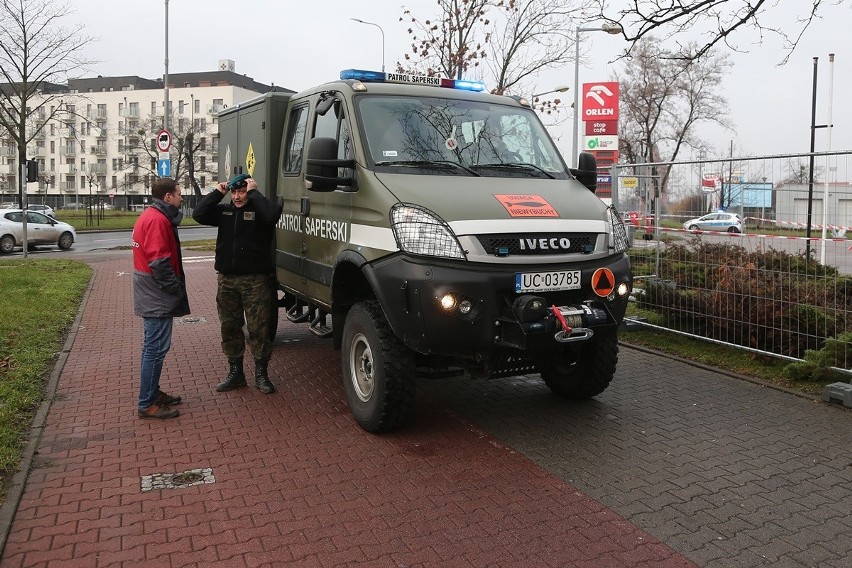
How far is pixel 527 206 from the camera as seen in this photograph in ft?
16.2

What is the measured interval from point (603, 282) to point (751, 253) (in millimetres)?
2778

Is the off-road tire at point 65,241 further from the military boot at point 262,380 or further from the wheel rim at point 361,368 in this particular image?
the wheel rim at point 361,368

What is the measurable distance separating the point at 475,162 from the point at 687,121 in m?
43.9

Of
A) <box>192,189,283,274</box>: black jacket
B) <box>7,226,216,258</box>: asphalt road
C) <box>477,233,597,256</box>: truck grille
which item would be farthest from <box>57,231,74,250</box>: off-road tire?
<box>477,233,597,256</box>: truck grille

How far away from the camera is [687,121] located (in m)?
45.3

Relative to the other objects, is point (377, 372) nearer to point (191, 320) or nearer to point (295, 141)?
point (295, 141)

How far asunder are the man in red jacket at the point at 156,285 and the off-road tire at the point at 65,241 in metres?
23.2

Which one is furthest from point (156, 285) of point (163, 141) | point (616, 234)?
point (163, 141)

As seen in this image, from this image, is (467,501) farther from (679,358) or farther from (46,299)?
(46,299)

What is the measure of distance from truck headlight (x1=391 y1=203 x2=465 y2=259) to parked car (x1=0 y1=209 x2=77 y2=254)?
23489 millimetres

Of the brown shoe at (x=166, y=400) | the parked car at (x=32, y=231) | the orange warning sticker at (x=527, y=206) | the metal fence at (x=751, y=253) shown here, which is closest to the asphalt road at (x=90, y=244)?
the parked car at (x=32, y=231)

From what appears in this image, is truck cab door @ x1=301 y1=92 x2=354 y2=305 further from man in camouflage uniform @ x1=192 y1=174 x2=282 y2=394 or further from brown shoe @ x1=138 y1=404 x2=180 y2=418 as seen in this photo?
brown shoe @ x1=138 y1=404 x2=180 y2=418

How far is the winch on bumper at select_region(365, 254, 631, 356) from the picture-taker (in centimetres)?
456

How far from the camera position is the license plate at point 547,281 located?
4676mm
